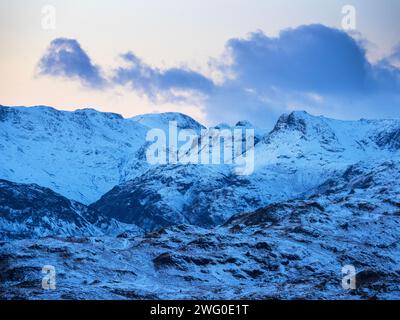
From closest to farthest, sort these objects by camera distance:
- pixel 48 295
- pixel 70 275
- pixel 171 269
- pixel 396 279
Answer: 1. pixel 48 295
2. pixel 396 279
3. pixel 70 275
4. pixel 171 269

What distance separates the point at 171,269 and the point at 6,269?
1295 inches

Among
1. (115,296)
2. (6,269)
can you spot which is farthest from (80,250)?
(115,296)

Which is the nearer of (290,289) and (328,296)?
(328,296)

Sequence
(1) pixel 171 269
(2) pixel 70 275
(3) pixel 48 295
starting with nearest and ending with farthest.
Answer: (3) pixel 48 295, (2) pixel 70 275, (1) pixel 171 269
